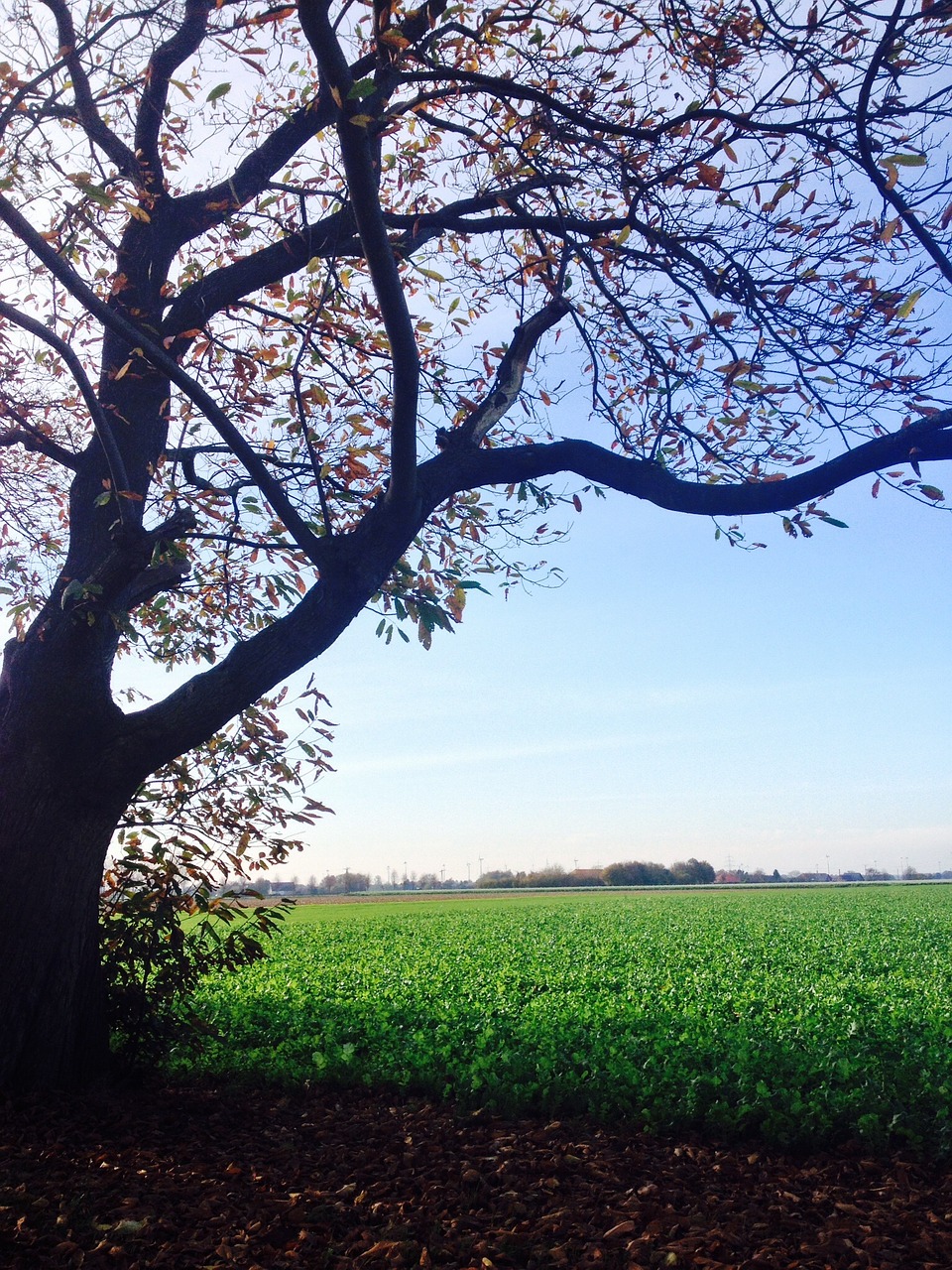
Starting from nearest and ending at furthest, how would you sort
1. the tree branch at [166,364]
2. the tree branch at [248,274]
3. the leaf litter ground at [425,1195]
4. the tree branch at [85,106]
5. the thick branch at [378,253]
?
the leaf litter ground at [425,1195], the thick branch at [378,253], the tree branch at [166,364], the tree branch at [85,106], the tree branch at [248,274]

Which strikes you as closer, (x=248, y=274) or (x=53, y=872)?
(x=53, y=872)

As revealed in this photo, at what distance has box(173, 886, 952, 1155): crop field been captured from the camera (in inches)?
262

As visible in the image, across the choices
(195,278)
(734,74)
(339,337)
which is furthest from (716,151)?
(195,278)

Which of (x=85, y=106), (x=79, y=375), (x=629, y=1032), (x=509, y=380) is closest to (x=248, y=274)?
(x=85, y=106)

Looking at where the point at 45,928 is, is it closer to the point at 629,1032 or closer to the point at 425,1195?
the point at 425,1195

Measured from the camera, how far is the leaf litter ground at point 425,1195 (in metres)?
4.47

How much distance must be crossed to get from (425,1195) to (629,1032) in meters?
4.26

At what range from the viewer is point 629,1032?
8930mm

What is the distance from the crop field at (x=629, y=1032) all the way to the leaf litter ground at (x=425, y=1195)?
36 centimetres

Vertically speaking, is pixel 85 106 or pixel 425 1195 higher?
pixel 85 106

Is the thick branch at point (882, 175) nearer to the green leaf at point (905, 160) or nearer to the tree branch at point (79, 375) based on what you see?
the green leaf at point (905, 160)

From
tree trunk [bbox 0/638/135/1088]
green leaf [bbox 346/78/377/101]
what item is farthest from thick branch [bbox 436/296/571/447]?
tree trunk [bbox 0/638/135/1088]

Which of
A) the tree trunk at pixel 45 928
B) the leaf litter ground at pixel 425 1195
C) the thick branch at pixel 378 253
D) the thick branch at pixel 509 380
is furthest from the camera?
the thick branch at pixel 509 380

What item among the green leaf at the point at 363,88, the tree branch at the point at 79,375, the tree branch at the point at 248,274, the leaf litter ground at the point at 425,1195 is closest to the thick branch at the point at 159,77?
the tree branch at the point at 248,274
